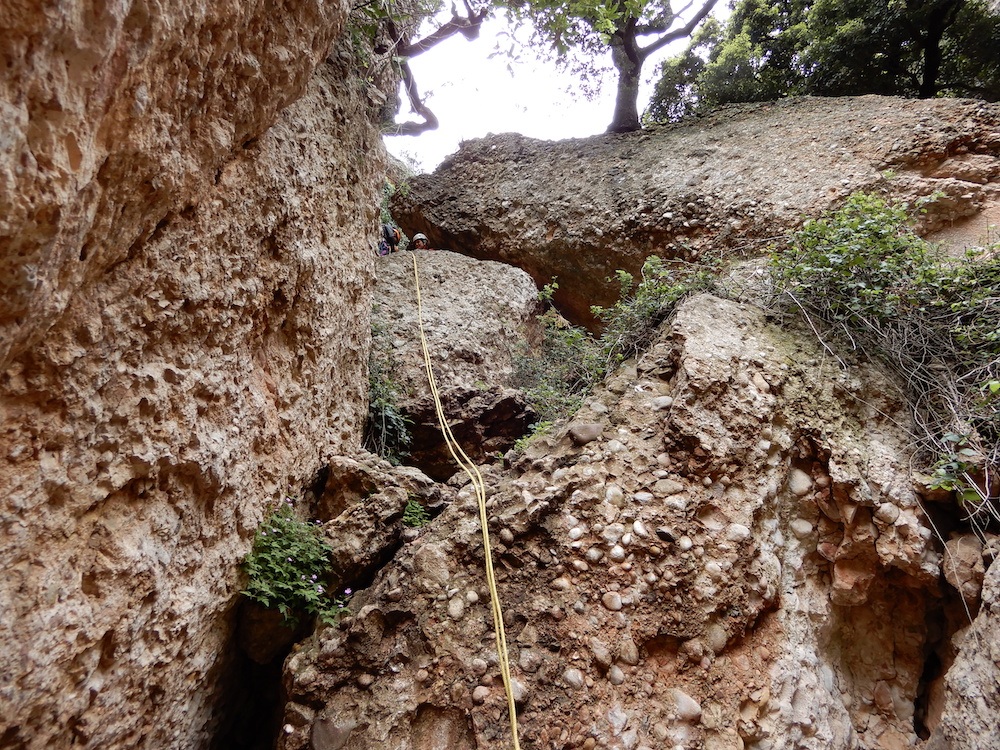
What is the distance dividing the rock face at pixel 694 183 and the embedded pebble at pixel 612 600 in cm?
445

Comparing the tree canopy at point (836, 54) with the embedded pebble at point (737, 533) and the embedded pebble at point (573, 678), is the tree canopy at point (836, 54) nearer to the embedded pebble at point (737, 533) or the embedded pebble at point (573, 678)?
the embedded pebble at point (737, 533)

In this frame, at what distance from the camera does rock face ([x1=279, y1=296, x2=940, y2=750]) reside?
8.02ft

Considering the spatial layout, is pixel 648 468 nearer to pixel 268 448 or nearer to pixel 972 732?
pixel 972 732

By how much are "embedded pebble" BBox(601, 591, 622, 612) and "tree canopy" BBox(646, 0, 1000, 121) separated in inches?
313

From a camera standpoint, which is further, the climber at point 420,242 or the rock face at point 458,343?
the climber at point 420,242

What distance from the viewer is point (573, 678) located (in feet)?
8.10

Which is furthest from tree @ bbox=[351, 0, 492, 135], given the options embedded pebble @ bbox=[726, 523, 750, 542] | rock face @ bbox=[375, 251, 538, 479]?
embedded pebble @ bbox=[726, 523, 750, 542]

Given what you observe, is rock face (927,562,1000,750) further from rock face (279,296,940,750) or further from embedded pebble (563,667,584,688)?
embedded pebble (563,667,584,688)

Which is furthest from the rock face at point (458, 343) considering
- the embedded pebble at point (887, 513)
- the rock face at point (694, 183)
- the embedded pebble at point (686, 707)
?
the embedded pebble at point (887, 513)

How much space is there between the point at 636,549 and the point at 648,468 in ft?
1.67

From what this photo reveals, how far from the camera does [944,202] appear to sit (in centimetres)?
509

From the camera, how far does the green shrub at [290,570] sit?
284 centimetres

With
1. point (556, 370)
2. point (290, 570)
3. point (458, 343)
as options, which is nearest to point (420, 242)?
point (458, 343)

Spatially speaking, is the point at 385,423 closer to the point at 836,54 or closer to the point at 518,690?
the point at 518,690
